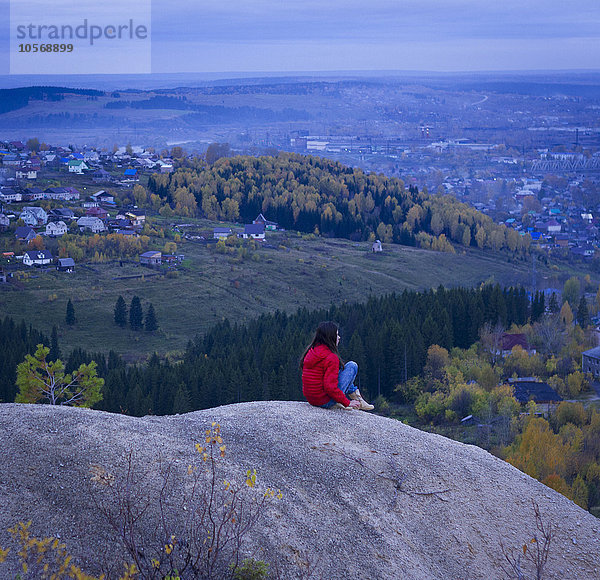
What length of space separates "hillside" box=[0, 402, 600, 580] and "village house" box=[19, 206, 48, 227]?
7061 centimetres

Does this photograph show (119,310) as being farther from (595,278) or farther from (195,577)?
(595,278)

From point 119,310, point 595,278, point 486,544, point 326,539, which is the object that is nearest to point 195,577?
point 326,539

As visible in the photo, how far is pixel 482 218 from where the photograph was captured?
10350 centimetres

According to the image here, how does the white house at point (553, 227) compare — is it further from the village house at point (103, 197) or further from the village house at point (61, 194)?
the village house at point (61, 194)

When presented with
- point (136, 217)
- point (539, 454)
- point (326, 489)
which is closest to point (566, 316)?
point (539, 454)

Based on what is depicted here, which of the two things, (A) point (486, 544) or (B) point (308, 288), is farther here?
(B) point (308, 288)

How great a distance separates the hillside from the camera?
8273 millimetres

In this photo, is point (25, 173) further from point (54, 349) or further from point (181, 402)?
point (181, 402)

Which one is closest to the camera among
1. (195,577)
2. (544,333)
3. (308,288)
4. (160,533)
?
(195,577)

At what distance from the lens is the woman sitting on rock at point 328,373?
10.9m

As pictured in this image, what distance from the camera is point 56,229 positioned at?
74.8 m

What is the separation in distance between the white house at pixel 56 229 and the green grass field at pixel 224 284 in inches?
385

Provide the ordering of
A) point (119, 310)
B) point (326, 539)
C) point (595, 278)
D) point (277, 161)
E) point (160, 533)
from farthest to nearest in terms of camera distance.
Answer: point (277, 161), point (595, 278), point (119, 310), point (326, 539), point (160, 533)

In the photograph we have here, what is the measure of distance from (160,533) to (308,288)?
62289 millimetres
